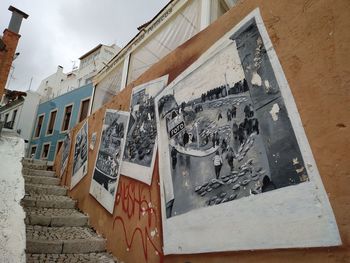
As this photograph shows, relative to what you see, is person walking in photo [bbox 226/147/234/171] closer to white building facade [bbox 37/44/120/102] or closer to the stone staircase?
the stone staircase

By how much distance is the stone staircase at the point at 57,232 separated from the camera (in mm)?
3506

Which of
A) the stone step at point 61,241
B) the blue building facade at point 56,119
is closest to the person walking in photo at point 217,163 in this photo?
the stone step at point 61,241

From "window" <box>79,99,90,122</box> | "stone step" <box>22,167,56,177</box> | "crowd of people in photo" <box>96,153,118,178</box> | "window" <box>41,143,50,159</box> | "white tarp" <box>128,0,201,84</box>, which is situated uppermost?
"window" <box>79,99,90,122</box>

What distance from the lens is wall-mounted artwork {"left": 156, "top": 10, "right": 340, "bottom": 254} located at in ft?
5.57

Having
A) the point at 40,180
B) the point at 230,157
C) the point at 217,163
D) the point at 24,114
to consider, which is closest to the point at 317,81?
the point at 230,157

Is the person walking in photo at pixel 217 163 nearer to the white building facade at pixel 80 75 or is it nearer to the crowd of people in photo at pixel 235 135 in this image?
the crowd of people in photo at pixel 235 135

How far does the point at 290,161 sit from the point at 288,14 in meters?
1.09

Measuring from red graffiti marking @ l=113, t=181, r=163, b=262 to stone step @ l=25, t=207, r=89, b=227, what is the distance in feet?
3.62

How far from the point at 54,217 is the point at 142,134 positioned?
2.11 m

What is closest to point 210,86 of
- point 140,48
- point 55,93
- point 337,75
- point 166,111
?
point 166,111

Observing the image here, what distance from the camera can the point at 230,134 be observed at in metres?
2.27

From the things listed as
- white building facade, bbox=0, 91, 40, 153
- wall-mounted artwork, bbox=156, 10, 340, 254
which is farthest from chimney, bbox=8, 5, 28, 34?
white building facade, bbox=0, 91, 40, 153

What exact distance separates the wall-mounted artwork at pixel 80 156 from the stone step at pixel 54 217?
2.83 ft

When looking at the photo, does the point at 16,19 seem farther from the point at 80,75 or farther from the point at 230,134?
the point at 80,75
